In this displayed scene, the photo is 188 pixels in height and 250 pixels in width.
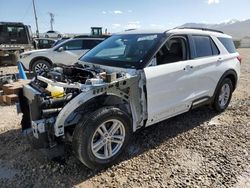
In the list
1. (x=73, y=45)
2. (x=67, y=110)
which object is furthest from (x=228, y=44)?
(x=73, y=45)

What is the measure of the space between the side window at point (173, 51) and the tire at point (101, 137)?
115cm

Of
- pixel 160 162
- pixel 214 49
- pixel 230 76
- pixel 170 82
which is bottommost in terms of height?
pixel 160 162

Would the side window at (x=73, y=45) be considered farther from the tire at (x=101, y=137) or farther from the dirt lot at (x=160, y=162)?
the tire at (x=101, y=137)

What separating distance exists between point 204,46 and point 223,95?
1.29 metres

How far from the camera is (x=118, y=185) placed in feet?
10.4

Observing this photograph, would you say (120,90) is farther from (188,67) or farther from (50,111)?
(188,67)

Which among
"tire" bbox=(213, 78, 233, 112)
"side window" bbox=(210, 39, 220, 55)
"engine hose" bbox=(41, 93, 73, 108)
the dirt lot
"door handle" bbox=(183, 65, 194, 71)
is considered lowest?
the dirt lot

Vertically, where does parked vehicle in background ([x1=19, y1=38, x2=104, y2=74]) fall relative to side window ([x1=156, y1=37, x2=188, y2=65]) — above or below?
below

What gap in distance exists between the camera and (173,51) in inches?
169

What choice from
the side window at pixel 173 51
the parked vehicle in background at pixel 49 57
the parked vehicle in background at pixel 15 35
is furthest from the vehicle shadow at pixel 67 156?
the parked vehicle in background at pixel 15 35

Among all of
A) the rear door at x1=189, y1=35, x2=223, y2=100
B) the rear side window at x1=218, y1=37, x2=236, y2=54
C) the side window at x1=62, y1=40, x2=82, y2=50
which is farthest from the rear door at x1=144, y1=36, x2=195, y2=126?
the side window at x1=62, y1=40, x2=82, y2=50

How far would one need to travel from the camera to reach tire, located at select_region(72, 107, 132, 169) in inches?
124

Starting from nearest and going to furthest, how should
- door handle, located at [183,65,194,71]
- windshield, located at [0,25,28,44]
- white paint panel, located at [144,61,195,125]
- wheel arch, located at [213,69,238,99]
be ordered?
white paint panel, located at [144,61,195,125] < door handle, located at [183,65,194,71] < wheel arch, located at [213,69,238,99] < windshield, located at [0,25,28,44]

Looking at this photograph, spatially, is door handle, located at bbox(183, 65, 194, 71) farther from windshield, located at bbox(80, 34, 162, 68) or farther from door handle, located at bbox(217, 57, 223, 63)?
door handle, located at bbox(217, 57, 223, 63)
